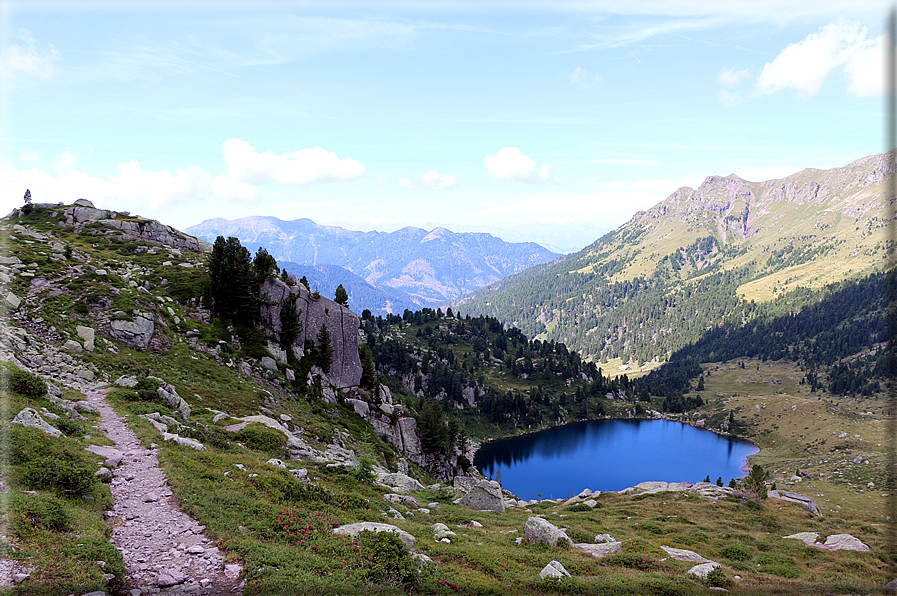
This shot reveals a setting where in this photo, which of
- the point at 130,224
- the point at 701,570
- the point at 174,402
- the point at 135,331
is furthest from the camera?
the point at 130,224

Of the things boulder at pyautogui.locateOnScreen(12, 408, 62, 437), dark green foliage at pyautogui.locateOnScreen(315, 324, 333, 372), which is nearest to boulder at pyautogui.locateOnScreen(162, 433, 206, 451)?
boulder at pyautogui.locateOnScreen(12, 408, 62, 437)

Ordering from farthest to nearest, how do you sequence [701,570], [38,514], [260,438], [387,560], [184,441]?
[260,438] < [184,441] < [701,570] < [387,560] < [38,514]

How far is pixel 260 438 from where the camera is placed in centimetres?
3381

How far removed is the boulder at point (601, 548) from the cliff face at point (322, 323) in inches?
2104

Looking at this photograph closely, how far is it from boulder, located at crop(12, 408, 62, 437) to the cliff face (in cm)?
4504

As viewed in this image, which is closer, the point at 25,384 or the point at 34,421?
the point at 34,421

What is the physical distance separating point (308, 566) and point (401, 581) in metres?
3.47

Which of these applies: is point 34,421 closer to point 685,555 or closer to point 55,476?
point 55,476

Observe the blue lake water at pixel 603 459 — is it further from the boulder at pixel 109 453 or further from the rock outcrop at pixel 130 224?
the boulder at pixel 109 453

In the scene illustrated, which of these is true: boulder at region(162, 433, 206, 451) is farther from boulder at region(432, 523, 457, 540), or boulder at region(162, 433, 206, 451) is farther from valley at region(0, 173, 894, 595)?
boulder at region(432, 523, 457, 540)

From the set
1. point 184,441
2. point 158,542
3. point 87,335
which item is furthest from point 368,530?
point 87,335

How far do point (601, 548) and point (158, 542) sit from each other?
25257 millimetres

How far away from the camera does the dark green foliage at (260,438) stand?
32.8m

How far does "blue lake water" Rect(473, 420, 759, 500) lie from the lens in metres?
136
